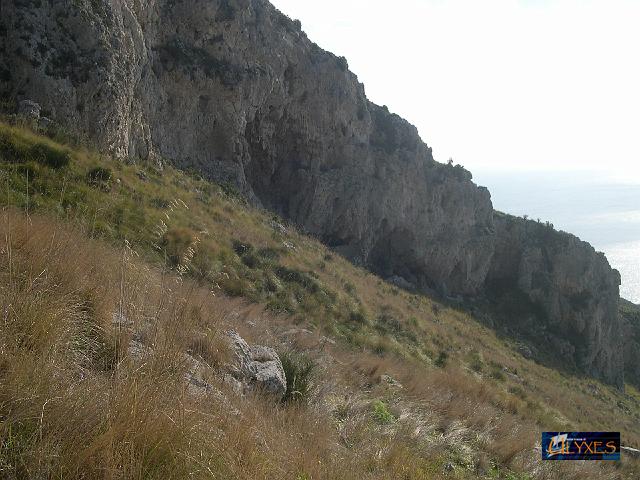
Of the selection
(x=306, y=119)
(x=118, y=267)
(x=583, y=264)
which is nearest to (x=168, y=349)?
(x=118, y=267)

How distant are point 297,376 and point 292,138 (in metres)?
27.1

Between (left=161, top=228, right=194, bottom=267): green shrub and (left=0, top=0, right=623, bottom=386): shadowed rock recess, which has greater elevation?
(left=0, top=0, right=623, bottom=386): shadowed rock recess

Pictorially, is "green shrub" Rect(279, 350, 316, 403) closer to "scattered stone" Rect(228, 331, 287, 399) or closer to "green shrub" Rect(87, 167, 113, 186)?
"scattered stone" Rect(228, 331, 287, 399)

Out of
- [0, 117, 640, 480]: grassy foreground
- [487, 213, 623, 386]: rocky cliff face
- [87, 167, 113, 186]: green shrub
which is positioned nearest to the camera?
[0, 117, 640, 480]: grassy foreground

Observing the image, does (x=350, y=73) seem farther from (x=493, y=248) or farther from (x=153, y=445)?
(x=153, y=445)

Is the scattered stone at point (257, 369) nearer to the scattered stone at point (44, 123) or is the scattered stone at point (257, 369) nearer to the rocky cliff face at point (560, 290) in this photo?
the scattered stone at point (44, 123)

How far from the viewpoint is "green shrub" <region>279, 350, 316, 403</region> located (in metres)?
4.33

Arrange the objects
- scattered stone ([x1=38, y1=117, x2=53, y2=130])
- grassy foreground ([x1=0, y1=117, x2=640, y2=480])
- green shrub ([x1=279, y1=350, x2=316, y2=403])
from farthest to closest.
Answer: scattered stone ([x1=38, y1=117, x2=53, y2=130]) → green shrub ([x1=279, y1=350, x2=316, y2=403]) → grassy foreground ([x1=0, y1=117, x2=640, y2=480])

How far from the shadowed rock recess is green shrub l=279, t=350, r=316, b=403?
10.9 meters

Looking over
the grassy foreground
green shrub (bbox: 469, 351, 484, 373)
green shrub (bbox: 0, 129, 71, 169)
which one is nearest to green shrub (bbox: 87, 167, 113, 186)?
the grassy foreground

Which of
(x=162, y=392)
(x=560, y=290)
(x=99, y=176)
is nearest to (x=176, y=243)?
(x=99, y=176)

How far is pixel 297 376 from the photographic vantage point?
464 cm

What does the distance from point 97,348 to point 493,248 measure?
40357mm

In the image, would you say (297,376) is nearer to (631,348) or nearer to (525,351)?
(525,351)
